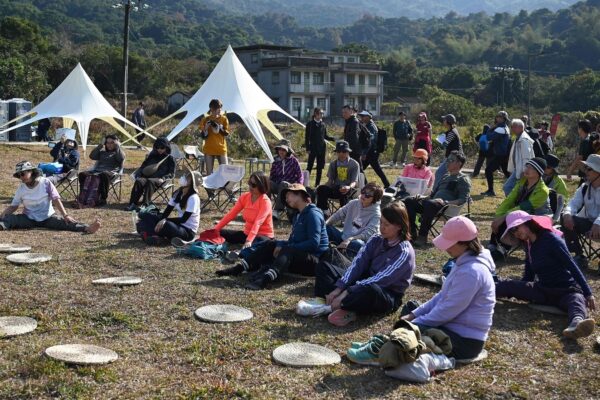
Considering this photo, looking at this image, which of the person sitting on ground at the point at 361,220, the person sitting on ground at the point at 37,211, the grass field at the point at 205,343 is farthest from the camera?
the person sitting on ground at the point at 37,211

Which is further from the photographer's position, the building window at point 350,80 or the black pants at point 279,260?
the building window at point 350,80

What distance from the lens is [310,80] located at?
61688mm

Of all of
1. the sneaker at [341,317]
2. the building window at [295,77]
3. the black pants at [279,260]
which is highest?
the building window at [295,77]

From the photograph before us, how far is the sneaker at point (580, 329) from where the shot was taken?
481cm

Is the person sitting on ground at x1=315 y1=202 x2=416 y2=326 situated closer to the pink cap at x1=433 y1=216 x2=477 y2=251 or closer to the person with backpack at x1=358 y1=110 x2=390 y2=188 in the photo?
the pink cap at x1=433 y1=216 x2=477 y2=251

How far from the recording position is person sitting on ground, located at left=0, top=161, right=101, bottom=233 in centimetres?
866

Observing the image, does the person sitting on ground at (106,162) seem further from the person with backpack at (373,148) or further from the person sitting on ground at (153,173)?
the person with backpack at (373,148)

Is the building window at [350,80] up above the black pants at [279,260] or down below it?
above

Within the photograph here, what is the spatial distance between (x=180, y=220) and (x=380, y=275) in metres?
3.44

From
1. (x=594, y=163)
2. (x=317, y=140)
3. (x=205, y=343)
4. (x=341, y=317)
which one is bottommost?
(x=205, y=343)

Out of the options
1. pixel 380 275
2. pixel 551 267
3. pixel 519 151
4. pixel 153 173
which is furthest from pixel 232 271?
pixel 519 151

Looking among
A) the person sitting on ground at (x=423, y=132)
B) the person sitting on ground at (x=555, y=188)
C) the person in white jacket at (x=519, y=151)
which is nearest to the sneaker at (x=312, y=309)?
the person sitting on ground at (x=555, y=188)

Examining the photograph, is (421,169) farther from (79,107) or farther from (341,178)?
(79,107)

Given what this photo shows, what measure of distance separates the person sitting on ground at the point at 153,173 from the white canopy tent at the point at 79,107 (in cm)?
679
